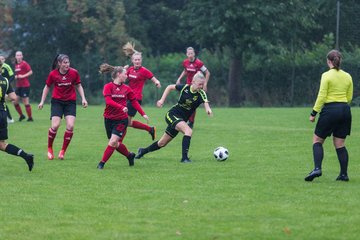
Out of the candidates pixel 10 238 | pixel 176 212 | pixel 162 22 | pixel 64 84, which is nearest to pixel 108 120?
pixel 64 84

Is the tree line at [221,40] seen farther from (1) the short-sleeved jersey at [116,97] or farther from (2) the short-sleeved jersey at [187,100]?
(1) the short-sleeved jersey at [116,97]

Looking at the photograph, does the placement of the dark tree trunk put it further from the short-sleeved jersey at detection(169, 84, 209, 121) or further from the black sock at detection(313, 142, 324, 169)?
the black sock at detection(313, 142, 324, 169)

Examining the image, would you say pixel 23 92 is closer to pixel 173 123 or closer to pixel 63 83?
pixel 63 83

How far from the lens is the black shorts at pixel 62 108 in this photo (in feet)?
48.8

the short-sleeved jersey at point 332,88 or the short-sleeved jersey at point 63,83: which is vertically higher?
the short-sleeved jersey at point 332,88

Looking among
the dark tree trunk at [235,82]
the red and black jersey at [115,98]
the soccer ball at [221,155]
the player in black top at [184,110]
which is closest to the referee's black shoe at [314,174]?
the soccer ball at [221,155]

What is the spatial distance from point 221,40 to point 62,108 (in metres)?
23.9

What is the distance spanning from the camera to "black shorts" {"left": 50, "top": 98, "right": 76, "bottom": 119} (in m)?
14.9

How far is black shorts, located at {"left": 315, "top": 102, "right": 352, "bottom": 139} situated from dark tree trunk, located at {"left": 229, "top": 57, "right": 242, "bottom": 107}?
86.4 ft

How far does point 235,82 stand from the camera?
124 feet

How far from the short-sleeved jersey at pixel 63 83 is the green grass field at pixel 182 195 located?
3.66 feet

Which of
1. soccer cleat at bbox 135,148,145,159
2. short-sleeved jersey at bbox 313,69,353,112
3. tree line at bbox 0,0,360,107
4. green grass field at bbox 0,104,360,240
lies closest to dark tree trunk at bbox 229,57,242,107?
tree line at bbox 0,0,360,107

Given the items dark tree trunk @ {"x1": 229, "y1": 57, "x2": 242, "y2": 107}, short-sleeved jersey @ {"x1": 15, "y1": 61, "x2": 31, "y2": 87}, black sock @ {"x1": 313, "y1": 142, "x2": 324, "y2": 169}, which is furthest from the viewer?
dark tree trunk @ {"x1": 229, "y1": 57, "x2": 242, "y2": 107}

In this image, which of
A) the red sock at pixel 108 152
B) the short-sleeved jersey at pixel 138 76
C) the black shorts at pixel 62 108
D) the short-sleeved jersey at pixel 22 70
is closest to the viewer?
the red sock at pixel 108 152
